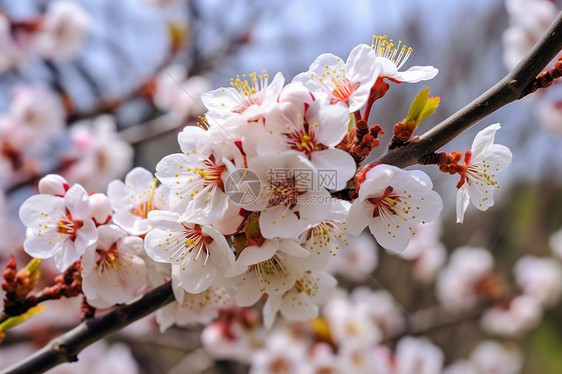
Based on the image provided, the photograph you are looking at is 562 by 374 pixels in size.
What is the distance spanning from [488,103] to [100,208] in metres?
0.77

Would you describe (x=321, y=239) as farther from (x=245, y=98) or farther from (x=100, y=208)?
(x=100, y=208)

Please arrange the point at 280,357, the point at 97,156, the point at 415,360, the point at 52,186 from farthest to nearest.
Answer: the point at 97,156 < the point at 415,360 < the point at 280,357 < the point at 52,186

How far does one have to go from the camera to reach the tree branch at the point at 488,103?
0.83 metres

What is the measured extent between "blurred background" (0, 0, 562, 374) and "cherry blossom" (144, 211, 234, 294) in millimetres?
608

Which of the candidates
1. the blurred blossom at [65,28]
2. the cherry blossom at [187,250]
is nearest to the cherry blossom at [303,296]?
the cherry blossom at [187,250]

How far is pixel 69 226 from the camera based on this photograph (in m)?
0.95

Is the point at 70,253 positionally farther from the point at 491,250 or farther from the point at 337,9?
the point at 491,250

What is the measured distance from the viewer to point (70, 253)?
36.7 inches

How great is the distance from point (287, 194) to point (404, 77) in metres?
0.30

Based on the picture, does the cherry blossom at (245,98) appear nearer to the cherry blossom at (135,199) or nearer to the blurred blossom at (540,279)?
the cherry blossom at (135,199)

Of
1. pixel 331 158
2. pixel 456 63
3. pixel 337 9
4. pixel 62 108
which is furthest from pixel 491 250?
pixel 331 158

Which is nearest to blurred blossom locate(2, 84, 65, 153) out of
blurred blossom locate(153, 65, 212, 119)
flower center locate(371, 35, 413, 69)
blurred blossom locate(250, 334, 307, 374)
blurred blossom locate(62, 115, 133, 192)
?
blurred blossom locate(62, 115, 133, 192)

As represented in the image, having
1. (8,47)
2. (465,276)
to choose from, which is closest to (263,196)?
(8,47)

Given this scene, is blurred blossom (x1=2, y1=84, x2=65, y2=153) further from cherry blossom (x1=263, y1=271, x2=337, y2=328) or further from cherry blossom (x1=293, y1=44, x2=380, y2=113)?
cherry blossom (x1=293, y1=44, x2=380, y2=113)
